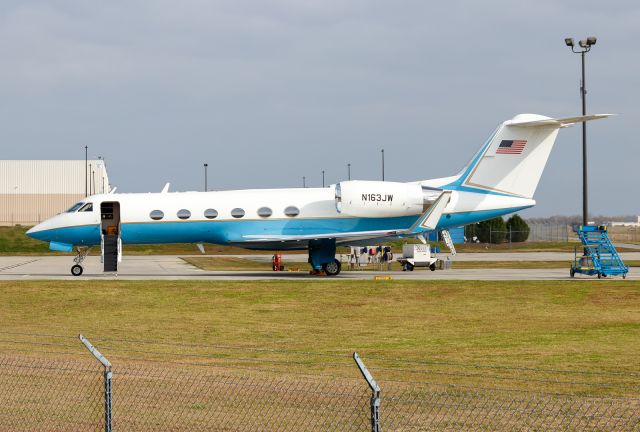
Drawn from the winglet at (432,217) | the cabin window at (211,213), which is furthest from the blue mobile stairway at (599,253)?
the cabin window at (211,213)

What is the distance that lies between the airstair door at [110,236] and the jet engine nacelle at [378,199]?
28.1 ft

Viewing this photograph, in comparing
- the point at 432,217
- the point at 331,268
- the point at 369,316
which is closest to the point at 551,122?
the point at 432,217

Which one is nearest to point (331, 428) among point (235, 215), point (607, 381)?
point (607, 381)

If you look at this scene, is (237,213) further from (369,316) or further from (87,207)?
(369,316)

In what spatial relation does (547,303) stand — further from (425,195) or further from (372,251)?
(372,251)

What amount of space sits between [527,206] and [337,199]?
8004mm

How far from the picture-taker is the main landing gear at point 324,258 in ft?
117

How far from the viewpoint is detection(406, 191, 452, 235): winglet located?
34188 mm

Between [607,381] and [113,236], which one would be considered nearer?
[607,381]

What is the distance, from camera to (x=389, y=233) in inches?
1357

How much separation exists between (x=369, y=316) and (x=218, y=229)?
42.2 feet

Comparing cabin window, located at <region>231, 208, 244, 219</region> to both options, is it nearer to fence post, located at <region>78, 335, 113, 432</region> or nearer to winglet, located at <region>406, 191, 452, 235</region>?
winglet, located at <region>406, 191, 452, 235</region>

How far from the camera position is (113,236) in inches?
1412

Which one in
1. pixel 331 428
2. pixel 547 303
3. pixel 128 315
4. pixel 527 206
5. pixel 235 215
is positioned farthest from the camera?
pixel 527 206
